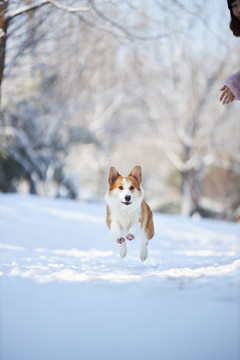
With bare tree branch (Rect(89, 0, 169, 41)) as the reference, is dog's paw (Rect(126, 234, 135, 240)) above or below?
below

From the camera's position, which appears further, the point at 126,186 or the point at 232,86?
the point at 232,86

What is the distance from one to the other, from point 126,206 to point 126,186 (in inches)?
5.9

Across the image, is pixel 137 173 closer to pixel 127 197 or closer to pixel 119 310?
pixel 127 197

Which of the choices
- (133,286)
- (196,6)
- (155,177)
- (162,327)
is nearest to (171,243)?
(196,6)

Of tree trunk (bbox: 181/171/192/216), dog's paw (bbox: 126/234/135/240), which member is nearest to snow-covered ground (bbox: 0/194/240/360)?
dog's paw (bbox: 126/234/135/240)

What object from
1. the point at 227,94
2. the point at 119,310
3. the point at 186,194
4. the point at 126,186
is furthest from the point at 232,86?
the point at 186,194

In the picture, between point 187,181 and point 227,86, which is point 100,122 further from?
point 227,86

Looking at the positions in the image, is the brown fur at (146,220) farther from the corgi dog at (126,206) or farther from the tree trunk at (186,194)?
the tree trunk at (186,194)

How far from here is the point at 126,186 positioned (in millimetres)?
2070

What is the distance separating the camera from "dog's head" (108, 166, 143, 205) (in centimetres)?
206

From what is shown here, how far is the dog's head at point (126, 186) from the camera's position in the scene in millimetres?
2062

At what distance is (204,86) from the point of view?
1270cm

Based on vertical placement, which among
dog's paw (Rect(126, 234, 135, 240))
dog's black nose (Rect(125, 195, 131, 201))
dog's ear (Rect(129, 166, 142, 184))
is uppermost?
dog's ear (Rect(129, 166, 142, 184))

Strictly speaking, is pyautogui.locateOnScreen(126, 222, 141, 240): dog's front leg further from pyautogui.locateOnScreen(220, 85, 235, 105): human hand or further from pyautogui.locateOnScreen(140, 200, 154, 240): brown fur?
pyautogui.locateOnScreen(220, 85, 235, 105): human hand
